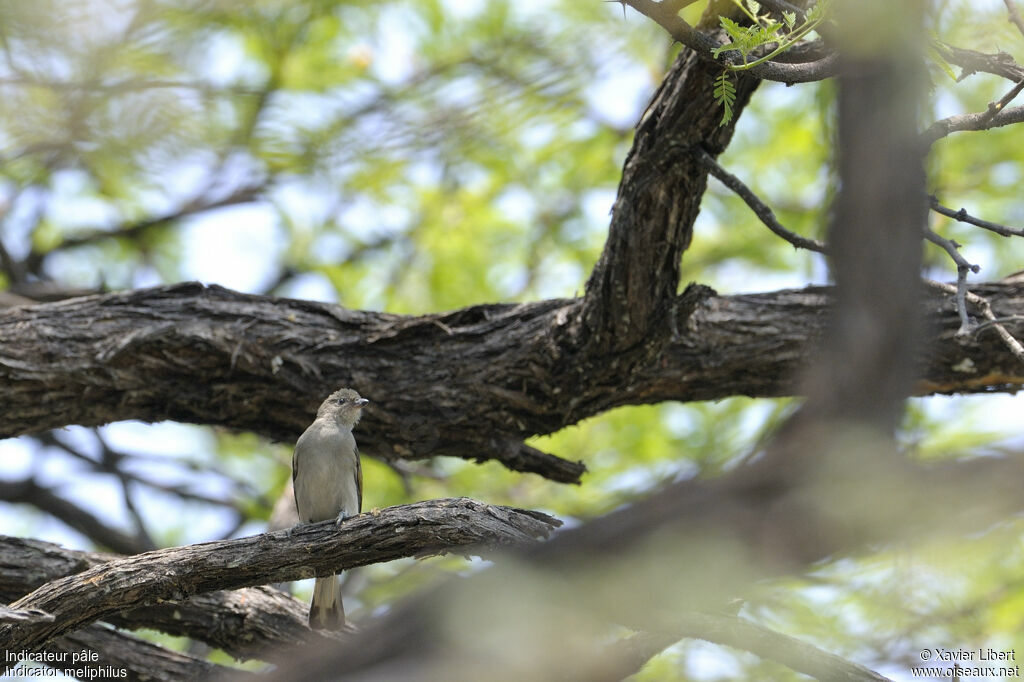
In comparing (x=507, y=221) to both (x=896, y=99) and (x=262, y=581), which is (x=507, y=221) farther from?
(x=896, y=99)

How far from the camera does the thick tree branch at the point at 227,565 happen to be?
4.06m

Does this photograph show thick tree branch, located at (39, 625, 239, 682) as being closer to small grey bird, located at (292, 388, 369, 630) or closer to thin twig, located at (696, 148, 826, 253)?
small grey bird, located at (292, 388, 369, 630)

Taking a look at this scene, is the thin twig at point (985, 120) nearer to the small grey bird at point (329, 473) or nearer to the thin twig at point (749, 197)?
the thin twig at point (749, 197)

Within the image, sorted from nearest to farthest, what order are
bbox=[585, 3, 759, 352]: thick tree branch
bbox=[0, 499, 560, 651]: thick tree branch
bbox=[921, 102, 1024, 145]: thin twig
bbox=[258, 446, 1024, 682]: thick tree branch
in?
bbox=[258, 446, 1024, 682]: thick tree branch, bbox=[921, 102, 1024, 145]: thin twig, bbox=[0, 499, 560, 651]: thick tree branch, bbox=[585, 3, 759, 352]: thick tree branch

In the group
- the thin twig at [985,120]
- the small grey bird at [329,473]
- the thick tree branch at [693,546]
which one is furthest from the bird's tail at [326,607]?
the thick tree branch at [693,546]

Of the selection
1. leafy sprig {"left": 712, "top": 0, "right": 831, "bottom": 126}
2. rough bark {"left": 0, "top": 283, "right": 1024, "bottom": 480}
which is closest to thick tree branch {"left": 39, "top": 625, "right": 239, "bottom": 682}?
rough bark {"left": 0, "top": 283, "right": 1024, "bottom": 480}

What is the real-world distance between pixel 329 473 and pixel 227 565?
5.89 feet

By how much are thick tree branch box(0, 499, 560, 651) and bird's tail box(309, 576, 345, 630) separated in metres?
1.28

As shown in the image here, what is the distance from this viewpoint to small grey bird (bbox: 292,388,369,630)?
5.67m

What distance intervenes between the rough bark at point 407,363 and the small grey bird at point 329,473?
0.59ft

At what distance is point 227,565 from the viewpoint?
4.28 metres

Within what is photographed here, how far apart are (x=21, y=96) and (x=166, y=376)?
126 inches

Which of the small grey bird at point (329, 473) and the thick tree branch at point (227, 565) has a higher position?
the small grey bird at point (329, 473)

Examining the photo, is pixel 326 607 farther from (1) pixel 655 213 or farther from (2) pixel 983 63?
(2) pixel 983 63
